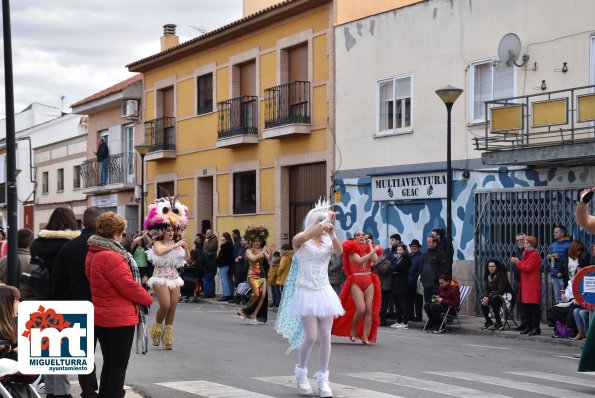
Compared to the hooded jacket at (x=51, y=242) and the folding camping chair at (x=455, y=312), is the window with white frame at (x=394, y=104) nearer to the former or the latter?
the folding camping chair at (x=455, y=312)

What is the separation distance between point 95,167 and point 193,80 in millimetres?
8017

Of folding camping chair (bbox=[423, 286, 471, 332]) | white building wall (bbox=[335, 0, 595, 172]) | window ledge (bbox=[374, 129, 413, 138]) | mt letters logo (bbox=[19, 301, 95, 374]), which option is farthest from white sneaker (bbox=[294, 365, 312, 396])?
window ledge (bbox=[374, 129, 413, 138])

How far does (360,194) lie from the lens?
27.5 metres

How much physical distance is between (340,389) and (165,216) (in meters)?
4.66

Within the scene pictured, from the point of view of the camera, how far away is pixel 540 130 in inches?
855

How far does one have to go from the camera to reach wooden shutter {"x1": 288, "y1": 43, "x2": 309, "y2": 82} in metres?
30.1

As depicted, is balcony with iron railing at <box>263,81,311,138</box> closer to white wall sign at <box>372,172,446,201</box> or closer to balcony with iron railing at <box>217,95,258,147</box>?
balcony with iron railing at <box>217,95,258,147</box>

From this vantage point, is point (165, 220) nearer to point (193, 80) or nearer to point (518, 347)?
point (518, 347)

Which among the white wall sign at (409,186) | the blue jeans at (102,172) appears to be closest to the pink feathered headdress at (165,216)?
the white wall sign at (409,186)

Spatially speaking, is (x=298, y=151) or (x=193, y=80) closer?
(x=298, y=151)

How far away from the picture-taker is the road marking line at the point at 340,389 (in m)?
10.9

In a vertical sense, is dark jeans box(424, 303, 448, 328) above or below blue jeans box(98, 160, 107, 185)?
below

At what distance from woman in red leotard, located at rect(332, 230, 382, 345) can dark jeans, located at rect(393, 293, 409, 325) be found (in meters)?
4.29

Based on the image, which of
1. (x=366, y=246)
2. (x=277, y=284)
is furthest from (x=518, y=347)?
(x=277, y=284)
